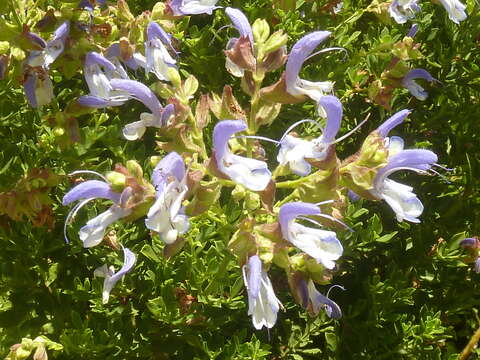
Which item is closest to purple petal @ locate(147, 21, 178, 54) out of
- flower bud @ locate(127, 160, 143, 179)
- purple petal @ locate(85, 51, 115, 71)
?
purple petal @ locate(85, 51, 115, 71)

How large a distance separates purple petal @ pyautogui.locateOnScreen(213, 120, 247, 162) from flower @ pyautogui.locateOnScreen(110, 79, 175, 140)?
179 mm

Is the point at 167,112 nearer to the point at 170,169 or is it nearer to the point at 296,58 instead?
the point at 170,169

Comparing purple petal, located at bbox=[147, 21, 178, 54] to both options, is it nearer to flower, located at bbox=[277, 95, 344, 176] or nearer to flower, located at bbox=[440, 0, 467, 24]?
flower, located at bbox=[277, 95, 344, 176]

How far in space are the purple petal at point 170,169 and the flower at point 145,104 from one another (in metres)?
0.16

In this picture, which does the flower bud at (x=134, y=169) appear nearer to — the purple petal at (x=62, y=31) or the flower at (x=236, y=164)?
the flower at (x=236, y=164)

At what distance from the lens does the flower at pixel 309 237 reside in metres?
1.09

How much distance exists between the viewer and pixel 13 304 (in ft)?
5.96

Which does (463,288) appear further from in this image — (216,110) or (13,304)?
(13,304)

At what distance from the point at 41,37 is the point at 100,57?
16 cm

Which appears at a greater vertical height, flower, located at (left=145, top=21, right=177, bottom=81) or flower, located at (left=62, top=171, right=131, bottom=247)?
flower, located at (left=145, top=21, right=177, bottom=81)

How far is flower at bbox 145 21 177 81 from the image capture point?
1.46 m

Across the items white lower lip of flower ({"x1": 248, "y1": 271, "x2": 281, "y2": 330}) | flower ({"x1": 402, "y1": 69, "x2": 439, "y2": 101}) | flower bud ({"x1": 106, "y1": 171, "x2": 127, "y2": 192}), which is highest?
flower bud ({"x1": 106, "y1": 171, "x2": 127, "y2": 192})

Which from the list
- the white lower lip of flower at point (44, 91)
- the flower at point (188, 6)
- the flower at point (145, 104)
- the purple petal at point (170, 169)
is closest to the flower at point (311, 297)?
the purple petal at point (170, 169)

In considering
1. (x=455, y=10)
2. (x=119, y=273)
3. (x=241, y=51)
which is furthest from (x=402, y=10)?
(x=119, y=273)
